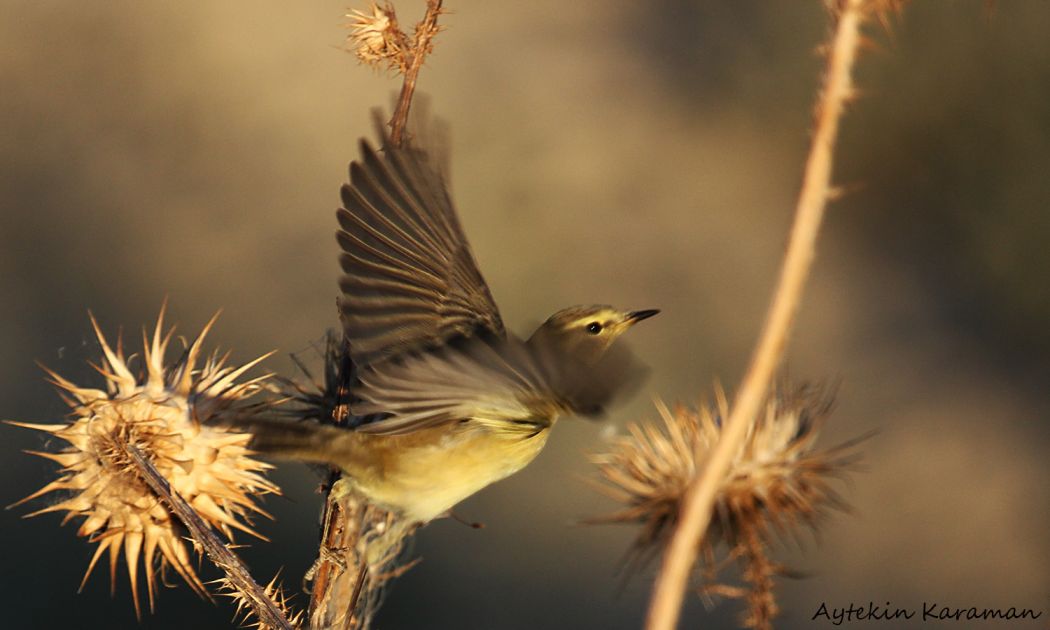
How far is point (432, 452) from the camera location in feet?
10.5

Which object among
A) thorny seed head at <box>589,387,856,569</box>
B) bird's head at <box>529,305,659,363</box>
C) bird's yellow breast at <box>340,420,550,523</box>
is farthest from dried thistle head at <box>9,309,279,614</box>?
bird's head at <box>529,305,659,363</box>

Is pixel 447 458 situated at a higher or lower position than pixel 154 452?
higher

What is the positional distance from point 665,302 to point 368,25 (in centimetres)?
442

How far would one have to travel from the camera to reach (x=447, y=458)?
3.20m

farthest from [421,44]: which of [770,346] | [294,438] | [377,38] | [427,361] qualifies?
[294,438]

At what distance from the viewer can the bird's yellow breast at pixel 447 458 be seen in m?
3.06

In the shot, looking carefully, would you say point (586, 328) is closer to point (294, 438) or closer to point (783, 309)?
point (294, 438)

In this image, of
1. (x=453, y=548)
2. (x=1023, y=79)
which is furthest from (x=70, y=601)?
(x=1023, y=79)

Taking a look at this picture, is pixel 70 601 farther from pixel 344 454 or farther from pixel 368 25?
A: pixel 368 25

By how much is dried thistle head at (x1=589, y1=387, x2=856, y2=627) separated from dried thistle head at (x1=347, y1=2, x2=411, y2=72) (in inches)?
33.4

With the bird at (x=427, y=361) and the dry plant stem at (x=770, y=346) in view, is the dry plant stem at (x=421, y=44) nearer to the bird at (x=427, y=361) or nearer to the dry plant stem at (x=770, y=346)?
the bird at (x=427, y=361)

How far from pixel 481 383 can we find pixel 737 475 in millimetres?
847

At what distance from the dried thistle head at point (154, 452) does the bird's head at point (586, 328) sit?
1.11 meters

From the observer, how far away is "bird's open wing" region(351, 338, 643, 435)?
6.86ft
